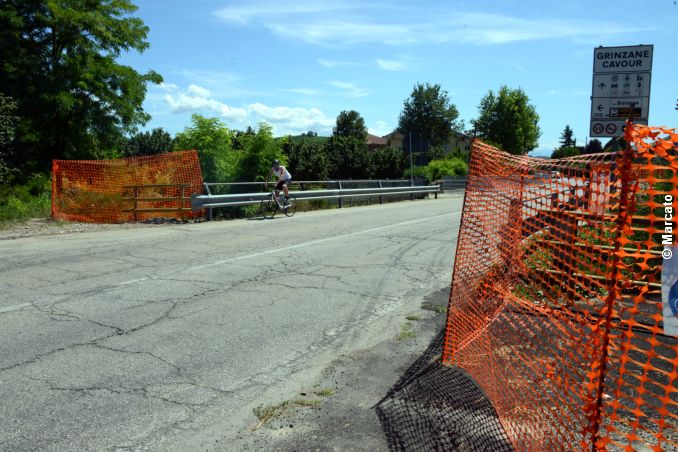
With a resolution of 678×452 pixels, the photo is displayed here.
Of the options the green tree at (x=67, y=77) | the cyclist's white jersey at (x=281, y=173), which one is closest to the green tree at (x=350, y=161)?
the green tree at (x=67, y=77)

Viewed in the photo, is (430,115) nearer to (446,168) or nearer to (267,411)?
(446,168)

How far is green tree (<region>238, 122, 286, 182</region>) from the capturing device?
65.6 ft

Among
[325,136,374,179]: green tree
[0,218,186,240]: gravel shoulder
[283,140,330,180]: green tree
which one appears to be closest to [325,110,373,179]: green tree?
[325,136,374,179]: green tree

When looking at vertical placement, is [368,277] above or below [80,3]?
below

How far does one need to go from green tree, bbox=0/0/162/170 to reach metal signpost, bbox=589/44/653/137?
22535 mm

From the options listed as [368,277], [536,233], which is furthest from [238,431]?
[368,277]

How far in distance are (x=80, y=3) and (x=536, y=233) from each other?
2796cm

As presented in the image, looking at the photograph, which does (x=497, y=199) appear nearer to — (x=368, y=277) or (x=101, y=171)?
(x=368, y=277)

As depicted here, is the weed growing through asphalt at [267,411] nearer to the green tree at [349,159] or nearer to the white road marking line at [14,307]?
the white road marking line at [14,307]

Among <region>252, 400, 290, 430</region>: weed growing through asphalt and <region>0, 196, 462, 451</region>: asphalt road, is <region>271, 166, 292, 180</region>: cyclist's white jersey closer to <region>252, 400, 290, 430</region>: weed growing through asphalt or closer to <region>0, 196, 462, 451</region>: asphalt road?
<region>0, 196, 462, 451</region>: asphalt road

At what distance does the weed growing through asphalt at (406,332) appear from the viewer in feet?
17.8

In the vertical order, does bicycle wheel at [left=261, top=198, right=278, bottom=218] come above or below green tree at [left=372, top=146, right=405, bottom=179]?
below

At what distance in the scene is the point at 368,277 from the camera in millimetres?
8258

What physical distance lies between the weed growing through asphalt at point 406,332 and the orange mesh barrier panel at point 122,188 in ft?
37.6
